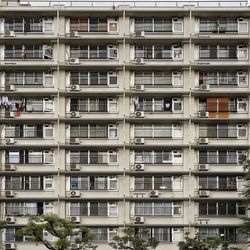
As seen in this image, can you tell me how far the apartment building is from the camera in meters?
45.3

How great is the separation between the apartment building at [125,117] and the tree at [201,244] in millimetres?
3400

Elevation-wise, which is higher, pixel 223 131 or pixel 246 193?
pixel 223 131

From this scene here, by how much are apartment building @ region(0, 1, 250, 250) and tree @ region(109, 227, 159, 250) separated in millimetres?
2021

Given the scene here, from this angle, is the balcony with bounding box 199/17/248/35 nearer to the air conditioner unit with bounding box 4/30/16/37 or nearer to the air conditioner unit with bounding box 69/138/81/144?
the air conditioner unit with bounding box 69/138/81/144

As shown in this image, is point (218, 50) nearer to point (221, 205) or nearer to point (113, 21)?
point (113, 21)

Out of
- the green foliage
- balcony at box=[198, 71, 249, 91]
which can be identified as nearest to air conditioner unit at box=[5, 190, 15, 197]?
balcony at box=[198, 71, 249, 91]

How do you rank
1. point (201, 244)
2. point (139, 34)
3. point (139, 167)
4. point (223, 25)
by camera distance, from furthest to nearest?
point (223, 25)
point (139, 34)
point (139, 167)
point (201, 244)

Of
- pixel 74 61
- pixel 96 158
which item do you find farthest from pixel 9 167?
pixel 74 61

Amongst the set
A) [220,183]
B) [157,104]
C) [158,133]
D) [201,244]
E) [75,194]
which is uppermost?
[157,104]

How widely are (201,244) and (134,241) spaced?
385 cm

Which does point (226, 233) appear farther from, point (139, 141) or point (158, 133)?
point (139, 141)

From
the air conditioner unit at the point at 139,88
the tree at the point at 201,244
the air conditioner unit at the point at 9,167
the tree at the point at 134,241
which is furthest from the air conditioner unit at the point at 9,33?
the tree at the point at 201,244

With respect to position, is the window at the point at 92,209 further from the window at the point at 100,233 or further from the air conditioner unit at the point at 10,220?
the air conditioner unit at the point at 10,220

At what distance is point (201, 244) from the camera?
40.5 meters
